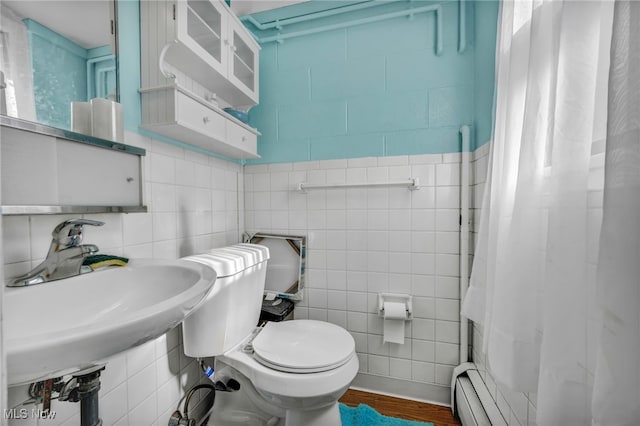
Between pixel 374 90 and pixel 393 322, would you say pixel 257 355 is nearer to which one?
pixel 393 322

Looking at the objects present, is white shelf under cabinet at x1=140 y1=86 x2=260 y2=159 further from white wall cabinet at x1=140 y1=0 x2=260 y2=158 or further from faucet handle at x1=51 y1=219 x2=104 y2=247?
faucet handle at x1=51 y1=219 x2=104 y2=247

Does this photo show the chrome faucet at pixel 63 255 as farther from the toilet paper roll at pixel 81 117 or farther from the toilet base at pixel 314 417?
the toilet base at pixel 314 417

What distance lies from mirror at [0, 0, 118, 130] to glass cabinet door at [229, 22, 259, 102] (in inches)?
19.5

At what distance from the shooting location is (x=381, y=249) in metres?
1.52

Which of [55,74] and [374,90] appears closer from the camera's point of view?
[55,74]

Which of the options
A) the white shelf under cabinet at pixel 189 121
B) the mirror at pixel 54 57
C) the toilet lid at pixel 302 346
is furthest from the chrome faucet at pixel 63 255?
the toilet lid at pixel 302 346

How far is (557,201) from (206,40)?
140 centimetres

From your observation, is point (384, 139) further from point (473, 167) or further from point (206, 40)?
point (206, 40)

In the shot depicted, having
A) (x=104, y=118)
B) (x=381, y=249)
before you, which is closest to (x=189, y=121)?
(x=104, y=118)

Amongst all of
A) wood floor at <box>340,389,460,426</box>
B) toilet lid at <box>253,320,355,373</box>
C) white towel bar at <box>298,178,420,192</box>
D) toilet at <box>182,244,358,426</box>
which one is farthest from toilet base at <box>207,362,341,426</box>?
white towel bar at <box>298,178,420,192</box>

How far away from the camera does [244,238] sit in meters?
1.71

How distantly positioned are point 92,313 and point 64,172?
0.37 meters

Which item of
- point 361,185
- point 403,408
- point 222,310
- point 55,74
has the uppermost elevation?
point 55,74

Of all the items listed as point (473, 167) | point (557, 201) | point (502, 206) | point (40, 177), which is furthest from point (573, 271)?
point (40, 177)
